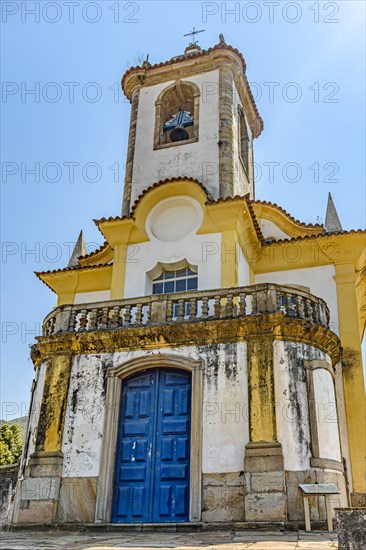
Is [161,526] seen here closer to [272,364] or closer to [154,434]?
[154,434]

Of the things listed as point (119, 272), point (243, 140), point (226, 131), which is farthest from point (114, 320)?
point (243, 140)

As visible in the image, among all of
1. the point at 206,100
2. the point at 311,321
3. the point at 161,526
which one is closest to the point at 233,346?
the point at 311,321

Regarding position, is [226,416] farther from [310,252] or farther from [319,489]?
[310,252]

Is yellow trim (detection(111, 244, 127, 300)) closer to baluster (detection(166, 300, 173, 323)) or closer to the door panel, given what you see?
baluster (detection(166, 300, 173, 323))

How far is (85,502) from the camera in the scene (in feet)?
33.7

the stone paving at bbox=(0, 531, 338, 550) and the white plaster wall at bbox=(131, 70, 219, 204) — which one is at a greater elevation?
the white plaster wall at bbox=(131, 70, 219, 204)

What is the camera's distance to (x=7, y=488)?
44.0ft

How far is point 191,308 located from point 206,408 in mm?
2078

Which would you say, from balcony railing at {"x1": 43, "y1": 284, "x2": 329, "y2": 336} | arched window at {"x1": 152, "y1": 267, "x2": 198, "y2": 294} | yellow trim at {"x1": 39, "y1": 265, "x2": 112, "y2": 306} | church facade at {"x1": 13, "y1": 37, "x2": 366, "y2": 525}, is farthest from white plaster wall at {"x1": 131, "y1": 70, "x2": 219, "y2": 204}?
balcony railing at {"x1": 43, "y1": 284, "x2": 329, "y2": 336}

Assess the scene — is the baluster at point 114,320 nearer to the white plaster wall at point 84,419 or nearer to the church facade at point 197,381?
the church facade at point 197,381

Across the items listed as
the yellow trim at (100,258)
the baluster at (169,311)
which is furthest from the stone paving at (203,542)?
the yellow trim at (100,258)

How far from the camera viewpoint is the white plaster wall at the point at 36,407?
36.5 feet

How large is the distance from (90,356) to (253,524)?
463 centimetres

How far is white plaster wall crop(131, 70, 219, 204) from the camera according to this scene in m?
15.7
